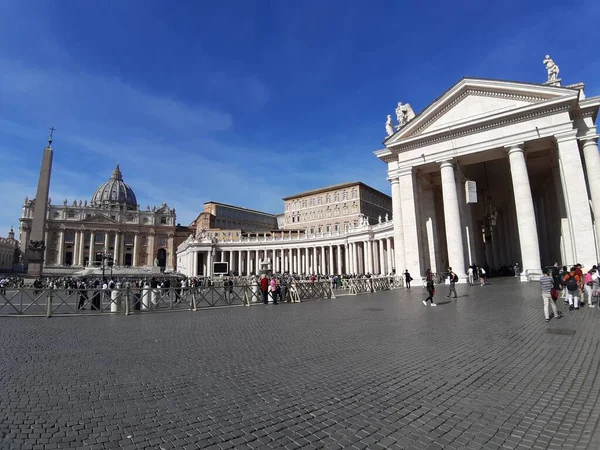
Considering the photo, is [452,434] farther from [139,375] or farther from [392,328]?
[392,328]

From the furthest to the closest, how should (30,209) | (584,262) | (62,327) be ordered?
(30,209)
(584,262)
(62,327)

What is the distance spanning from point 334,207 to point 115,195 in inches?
2950

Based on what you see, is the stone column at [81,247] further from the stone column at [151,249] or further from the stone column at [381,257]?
the stone column at [381,257]

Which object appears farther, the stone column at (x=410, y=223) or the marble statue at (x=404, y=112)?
the marble statue at (x=404, y=112)

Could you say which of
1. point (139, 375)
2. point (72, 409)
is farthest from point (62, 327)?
point (72, 409)

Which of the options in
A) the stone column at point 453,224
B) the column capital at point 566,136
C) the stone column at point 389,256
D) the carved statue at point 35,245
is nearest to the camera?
the column capital at point 566,136

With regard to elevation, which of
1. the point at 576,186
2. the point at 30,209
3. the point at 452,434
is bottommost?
the point at 452,434

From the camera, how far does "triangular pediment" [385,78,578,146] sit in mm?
20812

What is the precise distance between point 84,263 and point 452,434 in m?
104

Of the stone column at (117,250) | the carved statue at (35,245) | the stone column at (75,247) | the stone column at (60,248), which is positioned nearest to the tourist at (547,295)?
the carved statue at (35,245)

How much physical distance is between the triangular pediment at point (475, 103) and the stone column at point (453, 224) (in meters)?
3.22

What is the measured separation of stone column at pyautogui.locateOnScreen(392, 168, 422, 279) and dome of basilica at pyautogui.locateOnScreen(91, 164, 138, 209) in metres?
98.8

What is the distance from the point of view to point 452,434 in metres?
2.93

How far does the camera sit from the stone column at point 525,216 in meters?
20.2
